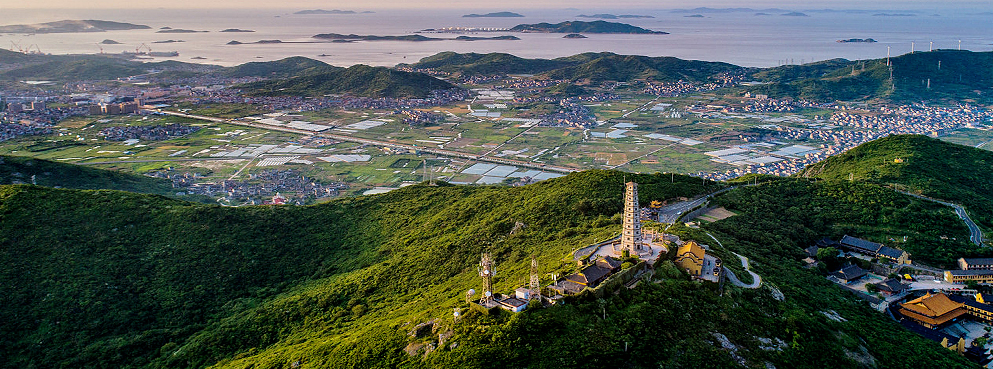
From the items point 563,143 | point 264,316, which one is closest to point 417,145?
point 563,143

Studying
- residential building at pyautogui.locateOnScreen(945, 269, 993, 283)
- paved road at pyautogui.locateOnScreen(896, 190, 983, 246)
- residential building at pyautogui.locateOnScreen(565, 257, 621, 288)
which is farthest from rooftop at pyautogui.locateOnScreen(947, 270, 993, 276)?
residential building at pyautogui.locateOnScreen(565, 257, 621, 288)

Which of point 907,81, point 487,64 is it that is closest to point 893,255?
point 907,81

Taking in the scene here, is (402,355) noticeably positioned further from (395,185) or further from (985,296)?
(395,185)

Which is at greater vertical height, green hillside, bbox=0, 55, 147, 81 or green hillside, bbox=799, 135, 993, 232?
green hillside, bbox=0, 55, 147, 81

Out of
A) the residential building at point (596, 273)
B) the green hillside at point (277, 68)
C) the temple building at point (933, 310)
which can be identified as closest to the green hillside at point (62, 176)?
the residential building at point (596, 273)

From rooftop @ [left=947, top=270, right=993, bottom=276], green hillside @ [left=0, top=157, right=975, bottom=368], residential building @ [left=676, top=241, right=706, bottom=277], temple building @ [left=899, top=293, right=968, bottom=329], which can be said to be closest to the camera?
green hillside @ [left=0, top=157, right=975, bottom=368]

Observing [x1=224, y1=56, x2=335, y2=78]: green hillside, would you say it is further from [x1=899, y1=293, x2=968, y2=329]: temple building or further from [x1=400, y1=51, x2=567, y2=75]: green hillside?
[x1=899, y1=293, x2=968, y2=329]: temple building

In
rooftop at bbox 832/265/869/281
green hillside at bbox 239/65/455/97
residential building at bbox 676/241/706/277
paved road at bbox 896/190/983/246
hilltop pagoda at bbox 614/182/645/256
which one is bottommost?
rooftop at bbox 832/265/869/281
